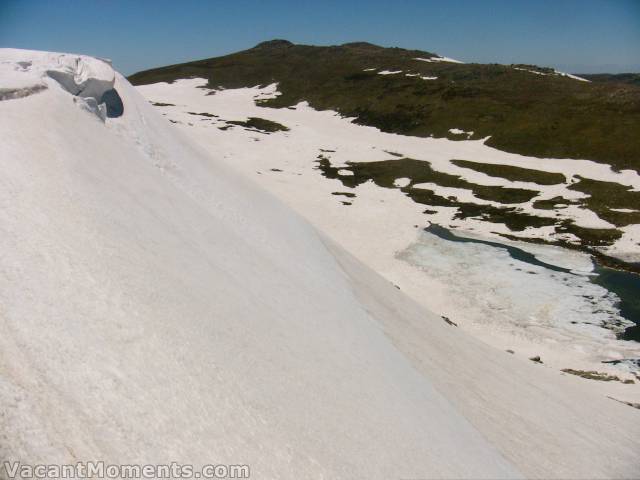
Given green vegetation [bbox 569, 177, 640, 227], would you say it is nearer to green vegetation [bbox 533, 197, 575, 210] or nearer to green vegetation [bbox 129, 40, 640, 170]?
green vegetation [bbox 533, 197, 575, 210]

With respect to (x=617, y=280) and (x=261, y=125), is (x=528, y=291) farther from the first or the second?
(x=261, y=125)

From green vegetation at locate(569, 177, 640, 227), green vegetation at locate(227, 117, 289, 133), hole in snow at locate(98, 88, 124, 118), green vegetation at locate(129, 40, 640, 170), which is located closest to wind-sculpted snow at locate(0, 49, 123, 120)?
hole in snow at locate(98, 88, 124, 118)

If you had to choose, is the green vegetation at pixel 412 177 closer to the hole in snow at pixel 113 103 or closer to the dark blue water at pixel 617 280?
the dark blue water at pixel 617 280

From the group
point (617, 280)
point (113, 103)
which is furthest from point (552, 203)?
point (113, 103)

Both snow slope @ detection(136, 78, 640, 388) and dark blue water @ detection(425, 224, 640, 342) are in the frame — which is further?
dark blue water @ detection(425, 224, 640, 342)

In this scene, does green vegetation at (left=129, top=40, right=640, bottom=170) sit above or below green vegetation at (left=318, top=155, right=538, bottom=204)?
above

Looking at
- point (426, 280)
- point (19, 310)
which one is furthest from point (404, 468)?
point (426, 280)
